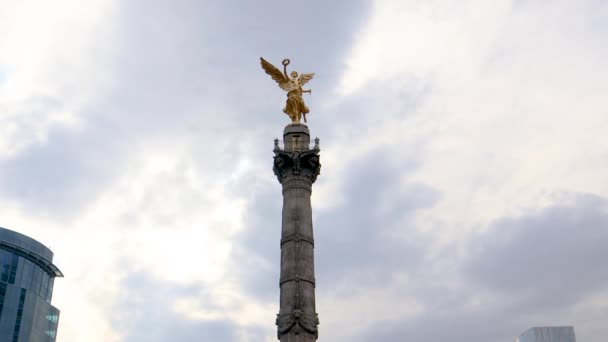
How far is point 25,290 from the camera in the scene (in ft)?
266

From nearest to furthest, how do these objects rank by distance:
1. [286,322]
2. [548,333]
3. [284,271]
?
[286,322]
[284,271]
[548,333]

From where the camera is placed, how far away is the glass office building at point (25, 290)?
78.1 meters

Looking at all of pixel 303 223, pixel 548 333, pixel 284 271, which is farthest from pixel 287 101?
pixel 548 333

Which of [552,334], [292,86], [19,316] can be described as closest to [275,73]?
[292,86]

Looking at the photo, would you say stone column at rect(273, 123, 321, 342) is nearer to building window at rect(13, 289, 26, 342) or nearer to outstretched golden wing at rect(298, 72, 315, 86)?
outstretched golden wing at rect(298, 72, 315, 86)

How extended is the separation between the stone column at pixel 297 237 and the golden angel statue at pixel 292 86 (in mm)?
1255

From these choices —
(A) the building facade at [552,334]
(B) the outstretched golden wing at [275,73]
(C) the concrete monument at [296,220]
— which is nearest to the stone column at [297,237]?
(C) the concrete monument at [296,220]

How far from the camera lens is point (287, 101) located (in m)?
40.5

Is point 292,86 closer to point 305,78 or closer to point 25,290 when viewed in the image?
point 305,78

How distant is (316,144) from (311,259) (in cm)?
696

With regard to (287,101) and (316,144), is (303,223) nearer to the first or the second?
(316,144)

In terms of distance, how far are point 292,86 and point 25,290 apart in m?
56.3

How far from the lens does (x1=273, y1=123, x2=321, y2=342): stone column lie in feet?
106

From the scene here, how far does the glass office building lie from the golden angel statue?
53817 millimetres
